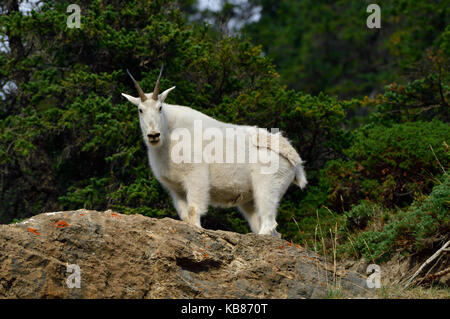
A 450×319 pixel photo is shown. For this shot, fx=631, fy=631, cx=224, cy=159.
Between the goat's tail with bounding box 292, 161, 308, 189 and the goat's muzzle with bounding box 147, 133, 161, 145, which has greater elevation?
the goat's muzzle with bounding box 147, 133, 161, 145

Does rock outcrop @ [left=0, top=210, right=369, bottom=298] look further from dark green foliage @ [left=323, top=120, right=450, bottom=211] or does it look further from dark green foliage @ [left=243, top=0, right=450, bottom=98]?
dark green foliage @ [left=243, top=0, right=450, bottom=98]

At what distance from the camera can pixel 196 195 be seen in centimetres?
779

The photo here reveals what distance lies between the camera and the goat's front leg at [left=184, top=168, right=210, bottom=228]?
7785 mm

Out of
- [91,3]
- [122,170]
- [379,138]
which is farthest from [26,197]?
[379,138]

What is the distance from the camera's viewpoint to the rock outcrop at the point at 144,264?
18.1 ft

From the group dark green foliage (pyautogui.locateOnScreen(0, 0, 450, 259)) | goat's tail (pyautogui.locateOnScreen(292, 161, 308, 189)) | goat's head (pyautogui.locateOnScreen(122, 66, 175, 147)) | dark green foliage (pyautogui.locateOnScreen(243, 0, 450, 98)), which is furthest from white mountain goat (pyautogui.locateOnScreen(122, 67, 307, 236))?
dark green foliage (pyautogui.locateOnScreen(243, 0, 450, 98))

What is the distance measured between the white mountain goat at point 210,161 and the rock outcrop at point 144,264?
4.51 ft

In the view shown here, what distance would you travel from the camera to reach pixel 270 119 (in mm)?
12125

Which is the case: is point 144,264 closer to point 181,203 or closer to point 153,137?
point 153,137

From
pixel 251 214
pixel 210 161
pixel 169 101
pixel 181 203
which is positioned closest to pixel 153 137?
pixel 210 161

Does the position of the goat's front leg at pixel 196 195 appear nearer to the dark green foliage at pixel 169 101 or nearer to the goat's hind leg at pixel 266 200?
the goat's hind leg at pixel 266 200

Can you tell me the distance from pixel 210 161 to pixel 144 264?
240 centimetres

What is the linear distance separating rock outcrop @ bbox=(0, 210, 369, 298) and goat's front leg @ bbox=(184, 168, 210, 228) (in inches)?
47.8

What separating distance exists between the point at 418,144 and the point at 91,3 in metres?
7.05
